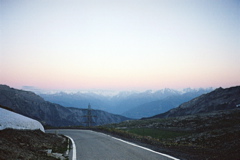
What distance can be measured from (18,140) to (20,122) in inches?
159

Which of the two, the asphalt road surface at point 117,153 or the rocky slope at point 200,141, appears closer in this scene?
the asphalt road surface at point 117,153

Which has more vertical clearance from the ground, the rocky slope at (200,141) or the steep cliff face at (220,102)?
Result: the steep cliff face at (220,102)

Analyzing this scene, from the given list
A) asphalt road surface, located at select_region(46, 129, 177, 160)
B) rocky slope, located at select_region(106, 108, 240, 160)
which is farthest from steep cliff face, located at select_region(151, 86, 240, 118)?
asphalt road surface, located at select_region(46, 129, 177, 160)

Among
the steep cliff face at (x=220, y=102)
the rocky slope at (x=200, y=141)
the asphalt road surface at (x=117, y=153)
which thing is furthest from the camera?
the steep cliff face at (x=220, y=102)

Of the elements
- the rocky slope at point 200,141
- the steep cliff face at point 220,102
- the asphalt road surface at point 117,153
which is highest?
the steep cliff face at point 220,102

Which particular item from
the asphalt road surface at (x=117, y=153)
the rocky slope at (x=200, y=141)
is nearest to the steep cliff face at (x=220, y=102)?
the rocky slope at (x=200, y=141)

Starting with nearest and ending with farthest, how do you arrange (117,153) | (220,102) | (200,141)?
(117,153) → (200,141) → (220,102)

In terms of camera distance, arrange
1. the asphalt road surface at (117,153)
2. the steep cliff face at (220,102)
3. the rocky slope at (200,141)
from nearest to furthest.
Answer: the asphalt road surface at (117,153), the rocky slope at (200,141), the steep cliff face at (220,102)

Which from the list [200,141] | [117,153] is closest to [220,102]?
[200,141]

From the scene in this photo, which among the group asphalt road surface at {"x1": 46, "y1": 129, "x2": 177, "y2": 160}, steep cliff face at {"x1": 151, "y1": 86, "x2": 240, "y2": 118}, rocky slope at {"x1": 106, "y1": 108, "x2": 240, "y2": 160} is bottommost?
rocky slope at {"x1": 106, "y1": 108, "x2": 240, "y2": 160}

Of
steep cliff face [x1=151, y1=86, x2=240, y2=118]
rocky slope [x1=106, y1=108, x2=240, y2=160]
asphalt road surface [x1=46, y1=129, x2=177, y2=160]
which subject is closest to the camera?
asphalt road surface [x1=46, y1=129, x2=177, y2=160]

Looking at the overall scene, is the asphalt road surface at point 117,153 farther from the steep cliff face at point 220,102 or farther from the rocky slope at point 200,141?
the steep cliff face at point 220,102

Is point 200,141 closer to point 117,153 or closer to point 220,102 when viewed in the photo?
point 117,153

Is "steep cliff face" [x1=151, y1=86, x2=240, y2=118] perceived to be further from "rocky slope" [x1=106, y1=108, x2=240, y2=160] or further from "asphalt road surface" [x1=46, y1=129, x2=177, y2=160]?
"asphalt road surface" [x1=46, y1=129, x2=177, y2=160]
